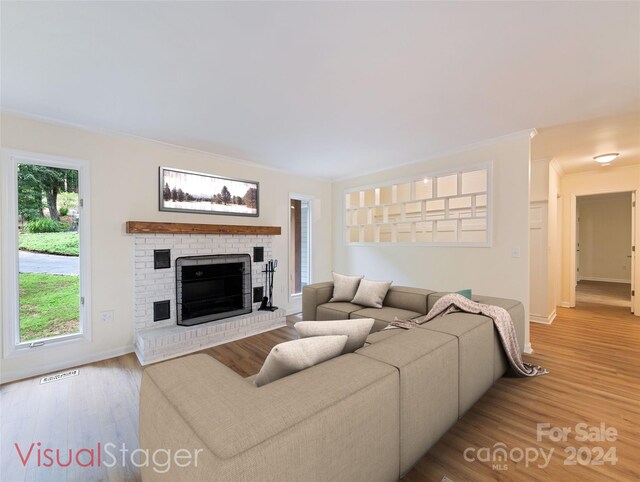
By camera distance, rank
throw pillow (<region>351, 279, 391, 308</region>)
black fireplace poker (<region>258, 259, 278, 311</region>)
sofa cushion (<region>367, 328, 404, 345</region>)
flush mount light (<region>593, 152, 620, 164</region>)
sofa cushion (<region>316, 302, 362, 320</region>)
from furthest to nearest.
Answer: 1. black fireplace poker (<region>258, 259, 278, 311</region>)
2. flush mount light (<region>593, 152, 620, 164</region>)
3. throw pillow (<region>351, 279, 391, 308</region>)
4. sofa cushion (<region>316, 302, 362, 320</region>)
5. sofa cushion (<region>367, 328, 404, 345</region>)

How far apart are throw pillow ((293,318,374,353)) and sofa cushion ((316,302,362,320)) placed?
1.48 meters

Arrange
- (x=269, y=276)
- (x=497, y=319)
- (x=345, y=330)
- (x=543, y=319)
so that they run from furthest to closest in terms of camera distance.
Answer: (x=269, y=276) < (x=543, y=319) < (x=497, y=319) < (x=345, y=330)

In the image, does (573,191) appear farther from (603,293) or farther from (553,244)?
(603,293)

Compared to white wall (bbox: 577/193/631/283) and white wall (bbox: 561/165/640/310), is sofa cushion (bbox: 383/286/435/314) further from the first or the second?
white wall (bbox: 577/193/631/283)

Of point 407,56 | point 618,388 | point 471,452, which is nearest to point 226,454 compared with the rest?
point 471,452

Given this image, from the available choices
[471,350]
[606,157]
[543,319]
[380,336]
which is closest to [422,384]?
[471,350]

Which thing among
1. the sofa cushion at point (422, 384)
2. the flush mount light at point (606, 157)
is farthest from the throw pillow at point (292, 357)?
the flush mount light at point (606, 157)

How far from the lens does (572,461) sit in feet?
4.91

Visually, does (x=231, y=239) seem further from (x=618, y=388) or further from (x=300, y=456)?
(x=618, y=388)

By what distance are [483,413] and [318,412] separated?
1.58m

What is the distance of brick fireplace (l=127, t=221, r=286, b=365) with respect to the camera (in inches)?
121

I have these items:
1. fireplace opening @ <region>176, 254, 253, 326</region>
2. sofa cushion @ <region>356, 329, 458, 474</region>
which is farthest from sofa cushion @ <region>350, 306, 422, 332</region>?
fireplace opening @ <region>176, 254, 253, 326</region>

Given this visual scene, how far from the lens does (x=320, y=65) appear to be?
1.92 m

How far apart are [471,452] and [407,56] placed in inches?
94.3
